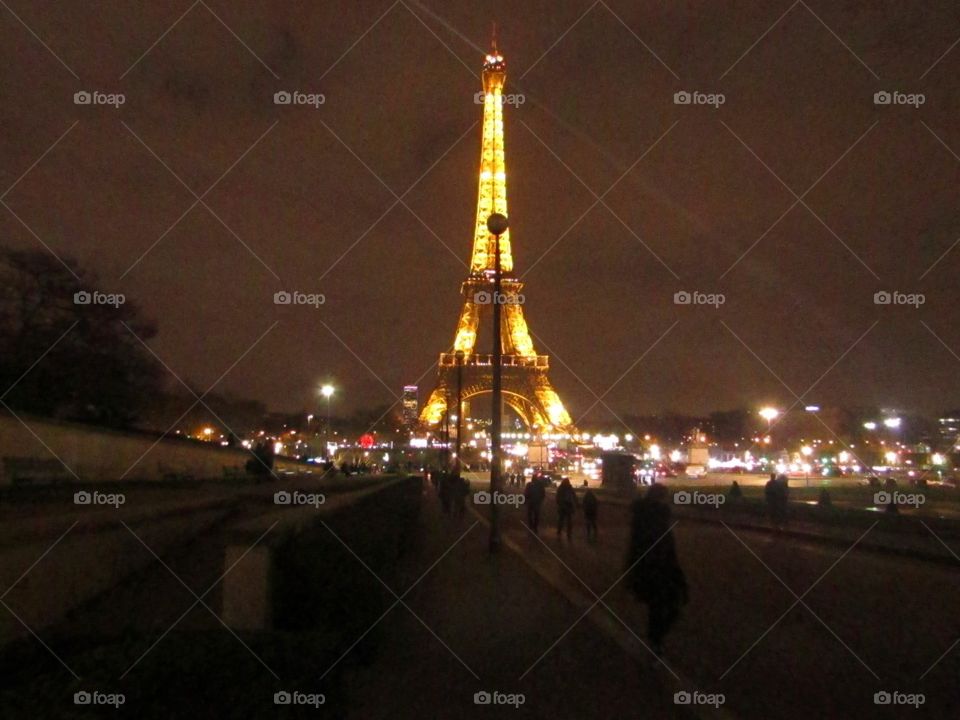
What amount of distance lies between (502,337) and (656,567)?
64927 mm

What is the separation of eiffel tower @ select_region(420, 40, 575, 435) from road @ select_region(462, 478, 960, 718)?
49.9 meters

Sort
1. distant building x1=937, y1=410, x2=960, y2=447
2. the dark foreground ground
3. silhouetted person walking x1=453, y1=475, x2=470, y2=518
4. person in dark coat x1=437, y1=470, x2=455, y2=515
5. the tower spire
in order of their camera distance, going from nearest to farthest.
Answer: the dark foreground ground
person in dark coat x1=437, y1=470, x2=455, y2=515
silhouetted person walking x1=453, y1=475, x2=470, y2=518
the tower spire
distant building x1=937, y1=410, x2=960, y2=447

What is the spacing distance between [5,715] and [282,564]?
3.33 meters

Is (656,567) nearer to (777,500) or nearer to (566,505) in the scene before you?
(566,505)

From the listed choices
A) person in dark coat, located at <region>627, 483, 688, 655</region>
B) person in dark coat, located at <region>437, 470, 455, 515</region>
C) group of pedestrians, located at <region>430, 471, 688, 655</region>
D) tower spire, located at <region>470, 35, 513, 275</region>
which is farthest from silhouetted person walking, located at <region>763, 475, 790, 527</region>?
tower spire, located at <region>470, 35, 513, 275</region>

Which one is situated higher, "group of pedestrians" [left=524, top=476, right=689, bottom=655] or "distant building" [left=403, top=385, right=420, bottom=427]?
"distant building" [left=403, top=385, right=420, bottom=427]

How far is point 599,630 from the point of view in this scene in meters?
10.4

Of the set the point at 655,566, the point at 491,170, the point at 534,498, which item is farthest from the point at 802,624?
the point at 491,170

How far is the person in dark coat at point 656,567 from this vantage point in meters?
8.73

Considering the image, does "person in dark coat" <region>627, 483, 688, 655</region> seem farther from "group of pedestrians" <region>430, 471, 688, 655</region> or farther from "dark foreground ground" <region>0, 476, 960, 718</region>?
"dark foreground ground" <region>0, 476, 960, 718</region>

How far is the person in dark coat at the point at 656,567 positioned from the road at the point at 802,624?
0.46 m

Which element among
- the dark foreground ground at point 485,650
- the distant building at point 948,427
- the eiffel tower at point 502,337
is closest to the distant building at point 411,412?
the eiffel tower at point 502,337

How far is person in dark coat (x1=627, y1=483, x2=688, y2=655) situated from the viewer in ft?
28.7

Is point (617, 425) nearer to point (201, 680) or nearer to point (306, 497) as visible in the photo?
point (306, 497)
